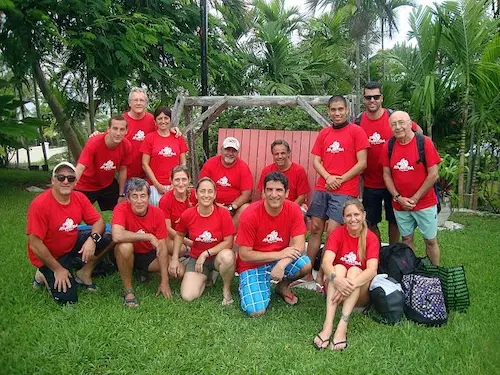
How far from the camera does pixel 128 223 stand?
4770 millimetres

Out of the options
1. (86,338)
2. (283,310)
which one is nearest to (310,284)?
(283,310)

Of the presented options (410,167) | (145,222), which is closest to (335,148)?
(410,167)

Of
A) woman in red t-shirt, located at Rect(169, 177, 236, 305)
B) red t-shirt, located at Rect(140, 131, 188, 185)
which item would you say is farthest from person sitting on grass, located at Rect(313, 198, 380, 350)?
red t-shirt, located at Rect(140, 131, 188, 185)

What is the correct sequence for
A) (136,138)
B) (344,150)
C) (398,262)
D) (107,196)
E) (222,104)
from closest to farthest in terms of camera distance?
(398,262) → (344,150) → (107,196) → (136,138) → (222,104)

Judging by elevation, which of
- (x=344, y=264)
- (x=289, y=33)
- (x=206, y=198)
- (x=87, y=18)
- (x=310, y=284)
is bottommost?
(x=310, y=284)

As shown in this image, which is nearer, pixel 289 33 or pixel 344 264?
pixel 344 264

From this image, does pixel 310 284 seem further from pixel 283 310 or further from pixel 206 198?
pixel 206 198

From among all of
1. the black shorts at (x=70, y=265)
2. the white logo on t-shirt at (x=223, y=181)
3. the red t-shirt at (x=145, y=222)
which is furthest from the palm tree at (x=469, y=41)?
the black shorts at (x=70, y=265)

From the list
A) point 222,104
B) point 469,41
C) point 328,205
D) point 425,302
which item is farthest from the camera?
point 469,41

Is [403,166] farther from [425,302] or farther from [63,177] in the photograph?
[63,177]

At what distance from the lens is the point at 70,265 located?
4742 mm

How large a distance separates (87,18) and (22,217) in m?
4.17

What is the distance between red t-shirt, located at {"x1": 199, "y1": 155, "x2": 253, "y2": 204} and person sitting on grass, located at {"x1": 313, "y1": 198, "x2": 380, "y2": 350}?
1786 millimetres

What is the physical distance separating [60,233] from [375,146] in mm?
3271
